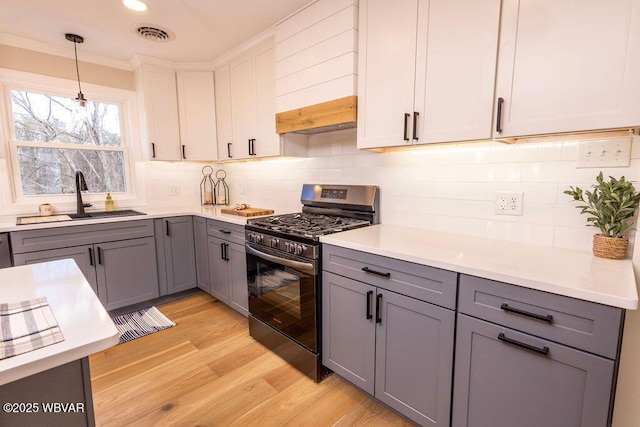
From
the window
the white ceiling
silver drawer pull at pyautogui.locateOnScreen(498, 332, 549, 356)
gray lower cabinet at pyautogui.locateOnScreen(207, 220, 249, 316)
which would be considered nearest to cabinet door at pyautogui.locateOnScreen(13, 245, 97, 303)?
the window

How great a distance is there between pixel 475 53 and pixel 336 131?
3.83ft

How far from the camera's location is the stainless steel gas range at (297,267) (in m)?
1.84

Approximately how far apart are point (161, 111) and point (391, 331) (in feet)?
9.79

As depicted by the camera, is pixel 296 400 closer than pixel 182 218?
Yes

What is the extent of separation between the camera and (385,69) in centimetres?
171

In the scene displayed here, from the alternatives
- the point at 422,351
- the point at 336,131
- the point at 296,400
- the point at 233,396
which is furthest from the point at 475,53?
the point at 233,396

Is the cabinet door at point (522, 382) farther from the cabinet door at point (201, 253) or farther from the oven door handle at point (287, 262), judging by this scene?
the cabinet door at point (201, 253)

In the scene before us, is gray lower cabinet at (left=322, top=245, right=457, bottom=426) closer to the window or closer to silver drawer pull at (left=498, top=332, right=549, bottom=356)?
silver drawer pull at (left=498, top=332, right=549, bottom=356)

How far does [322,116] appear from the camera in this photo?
1998 mm

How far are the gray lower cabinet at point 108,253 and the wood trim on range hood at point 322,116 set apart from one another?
165 centimetres

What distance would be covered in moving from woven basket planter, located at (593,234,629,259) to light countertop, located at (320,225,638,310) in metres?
0.03

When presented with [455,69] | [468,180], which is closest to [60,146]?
[455,69]

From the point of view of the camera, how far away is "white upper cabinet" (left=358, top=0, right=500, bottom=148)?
4.49 ft

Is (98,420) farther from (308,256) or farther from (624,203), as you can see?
(624,203)
